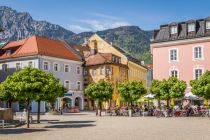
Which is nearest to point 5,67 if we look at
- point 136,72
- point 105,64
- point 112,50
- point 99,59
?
point 99,59

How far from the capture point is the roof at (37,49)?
6662 cm

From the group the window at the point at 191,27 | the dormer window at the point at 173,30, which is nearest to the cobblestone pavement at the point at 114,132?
the window at the point at 191,27

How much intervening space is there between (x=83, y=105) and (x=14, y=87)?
48.6 metres

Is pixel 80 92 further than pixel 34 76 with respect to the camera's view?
Yes

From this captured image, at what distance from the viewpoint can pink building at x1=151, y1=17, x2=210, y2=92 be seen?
48938mm

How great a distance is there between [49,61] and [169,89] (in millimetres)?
29611

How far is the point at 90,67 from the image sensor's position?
76.1m

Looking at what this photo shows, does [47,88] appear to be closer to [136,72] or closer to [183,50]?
[183,50]

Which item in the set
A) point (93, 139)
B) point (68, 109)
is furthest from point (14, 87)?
point (68, 109)

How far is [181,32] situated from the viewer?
2007 inches

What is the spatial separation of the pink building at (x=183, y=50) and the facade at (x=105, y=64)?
2309 cm

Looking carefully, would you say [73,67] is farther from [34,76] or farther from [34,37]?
[34,76]

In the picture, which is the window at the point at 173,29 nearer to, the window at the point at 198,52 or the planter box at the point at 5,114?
the window at the point at 198,52

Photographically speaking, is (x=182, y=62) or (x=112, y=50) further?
(x=112, y=50)
